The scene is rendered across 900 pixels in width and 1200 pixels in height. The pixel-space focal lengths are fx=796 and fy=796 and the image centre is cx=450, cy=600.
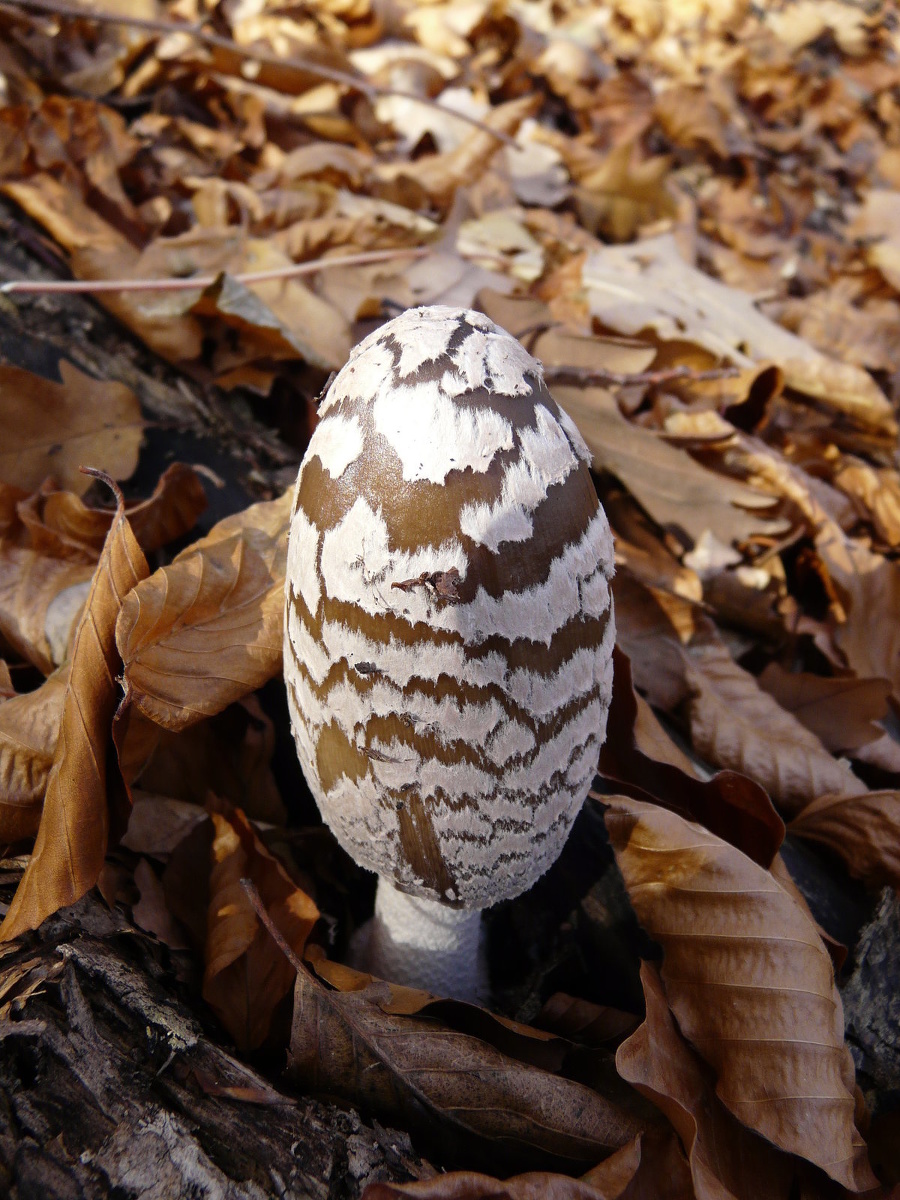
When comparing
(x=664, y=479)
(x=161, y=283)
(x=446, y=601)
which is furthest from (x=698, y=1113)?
(x=161, y=283)

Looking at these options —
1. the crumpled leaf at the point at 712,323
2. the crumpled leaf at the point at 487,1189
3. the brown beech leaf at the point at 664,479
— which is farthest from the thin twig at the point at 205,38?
the crumpled leaf at the point at 487,1189

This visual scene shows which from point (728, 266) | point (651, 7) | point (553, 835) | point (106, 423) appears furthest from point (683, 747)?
point (651, 7)

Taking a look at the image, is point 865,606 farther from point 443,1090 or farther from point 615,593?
point 443,1090

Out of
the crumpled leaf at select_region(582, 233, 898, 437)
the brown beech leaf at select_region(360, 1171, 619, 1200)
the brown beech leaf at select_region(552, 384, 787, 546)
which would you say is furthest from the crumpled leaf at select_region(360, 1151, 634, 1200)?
the crumpled leaf at select_region(582, 233, 898, 437)

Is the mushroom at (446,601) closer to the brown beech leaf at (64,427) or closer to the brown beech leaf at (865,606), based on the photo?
the brown beech leaf at (64,427)

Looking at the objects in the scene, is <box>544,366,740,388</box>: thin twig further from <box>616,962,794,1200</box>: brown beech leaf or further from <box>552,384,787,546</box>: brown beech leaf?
<box>616,962,794,1200</box>: brown beech leaf
